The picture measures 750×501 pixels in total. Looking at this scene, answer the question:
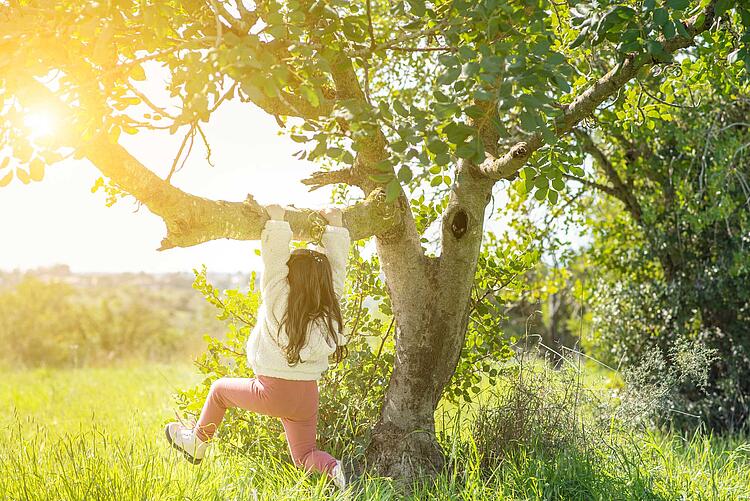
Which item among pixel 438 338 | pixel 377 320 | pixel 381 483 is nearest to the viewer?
pixel 381 483

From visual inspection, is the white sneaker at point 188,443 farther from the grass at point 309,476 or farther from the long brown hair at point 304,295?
the long brown hair at point 304,295

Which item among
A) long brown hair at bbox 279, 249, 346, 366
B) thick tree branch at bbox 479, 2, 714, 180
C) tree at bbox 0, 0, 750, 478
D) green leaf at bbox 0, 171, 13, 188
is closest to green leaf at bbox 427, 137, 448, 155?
tree at bbox 0, 0, 750, 478

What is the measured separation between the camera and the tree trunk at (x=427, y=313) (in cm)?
425

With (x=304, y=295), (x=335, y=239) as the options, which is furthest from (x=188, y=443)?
(x=335, y=239)

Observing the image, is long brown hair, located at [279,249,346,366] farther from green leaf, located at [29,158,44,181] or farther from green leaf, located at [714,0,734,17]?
green leaf, located at [714,0,734,17]

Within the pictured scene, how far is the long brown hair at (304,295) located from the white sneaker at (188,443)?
743mm

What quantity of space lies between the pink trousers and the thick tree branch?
162 cm

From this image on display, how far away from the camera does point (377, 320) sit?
4.71 meters

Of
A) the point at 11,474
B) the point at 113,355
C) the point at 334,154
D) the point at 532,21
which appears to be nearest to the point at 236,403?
the point at 11,474

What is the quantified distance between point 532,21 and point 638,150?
5.25 m

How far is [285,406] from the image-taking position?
3.91m

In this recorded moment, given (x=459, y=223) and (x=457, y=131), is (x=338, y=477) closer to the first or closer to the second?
(x=459, y=223)

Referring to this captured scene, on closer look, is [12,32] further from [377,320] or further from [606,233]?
[606,233]

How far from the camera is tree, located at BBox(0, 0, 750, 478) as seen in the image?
264 centimetres
